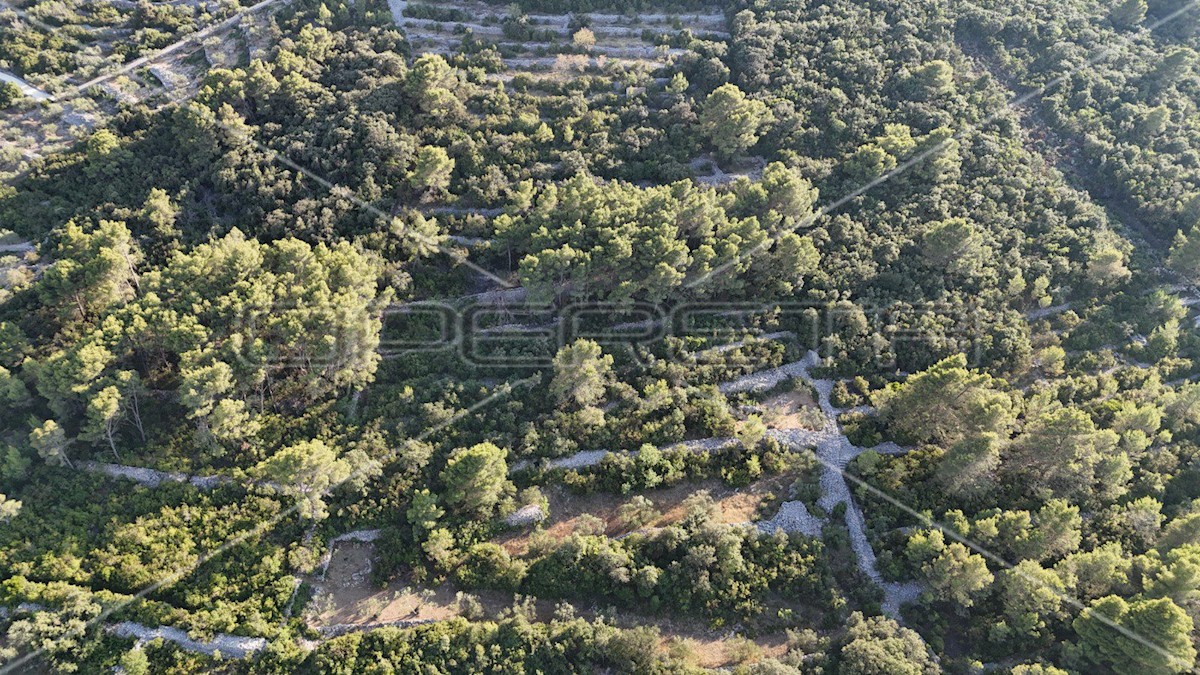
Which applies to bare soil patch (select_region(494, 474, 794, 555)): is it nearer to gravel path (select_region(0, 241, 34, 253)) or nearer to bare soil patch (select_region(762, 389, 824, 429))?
bare soil patch (select_region(762, 389, 824, 429))

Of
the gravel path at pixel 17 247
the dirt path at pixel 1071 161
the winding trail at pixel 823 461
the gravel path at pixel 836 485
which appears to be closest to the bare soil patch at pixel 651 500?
the winding trail at pixel 823 461

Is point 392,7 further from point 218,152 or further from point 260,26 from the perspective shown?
point 218,152

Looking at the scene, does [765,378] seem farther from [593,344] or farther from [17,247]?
[17,247]

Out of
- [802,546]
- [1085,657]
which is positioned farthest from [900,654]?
[1085,657]

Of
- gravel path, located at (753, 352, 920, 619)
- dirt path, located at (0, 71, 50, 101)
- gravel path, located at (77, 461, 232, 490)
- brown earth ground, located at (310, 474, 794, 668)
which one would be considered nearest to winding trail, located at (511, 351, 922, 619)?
gravel path, located at (753, 352, 920, 619)

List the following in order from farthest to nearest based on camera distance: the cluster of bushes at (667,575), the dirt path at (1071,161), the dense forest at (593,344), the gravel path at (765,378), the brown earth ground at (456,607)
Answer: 1. the dirt path at (1071,161)
2. the gravel path at (765,378)
3. the cluster of bushes at (667,575)
4. the dense forest at (593,344)
5. the brown earth ground at (456,607)

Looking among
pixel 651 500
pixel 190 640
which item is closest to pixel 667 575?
pixel 651 500

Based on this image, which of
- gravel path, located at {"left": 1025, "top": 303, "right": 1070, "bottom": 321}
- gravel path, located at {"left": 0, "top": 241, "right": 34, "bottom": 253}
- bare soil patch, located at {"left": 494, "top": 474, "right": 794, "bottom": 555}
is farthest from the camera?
gravel path, located at {"left": 1025, "top": 303, "right": 1070, "bottom": 321}

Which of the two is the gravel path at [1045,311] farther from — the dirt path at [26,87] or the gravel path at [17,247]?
the dirt path at [26,87]
